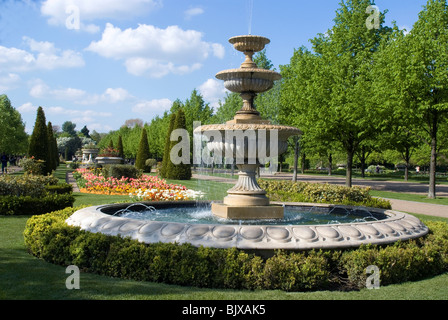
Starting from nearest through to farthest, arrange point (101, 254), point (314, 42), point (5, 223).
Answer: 1. point (101, 254)
2. point (5, 223)
3. point (314, 42)

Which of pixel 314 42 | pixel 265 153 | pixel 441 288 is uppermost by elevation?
pixel 314 42

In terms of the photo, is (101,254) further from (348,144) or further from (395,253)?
(348,144)

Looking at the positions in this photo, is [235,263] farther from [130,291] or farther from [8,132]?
[8,132]

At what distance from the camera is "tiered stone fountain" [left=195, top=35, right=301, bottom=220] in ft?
26.9

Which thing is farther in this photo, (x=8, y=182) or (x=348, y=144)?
(x=348, y=144)

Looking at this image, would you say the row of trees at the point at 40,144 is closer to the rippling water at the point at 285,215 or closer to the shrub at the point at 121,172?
the shrub at the point at 121,172

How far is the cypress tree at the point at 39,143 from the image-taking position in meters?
28.9

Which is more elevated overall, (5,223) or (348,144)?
(348,144)

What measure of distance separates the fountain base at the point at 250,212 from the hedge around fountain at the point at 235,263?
2.52 metres

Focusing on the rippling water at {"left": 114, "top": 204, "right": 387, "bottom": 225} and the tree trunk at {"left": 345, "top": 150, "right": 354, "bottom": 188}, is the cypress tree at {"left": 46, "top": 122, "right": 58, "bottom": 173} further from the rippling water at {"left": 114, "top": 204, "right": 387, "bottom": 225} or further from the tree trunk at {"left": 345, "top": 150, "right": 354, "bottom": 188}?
the rippling water at {"left": 114, "top": 204, "right": 387, "bottom": 225}

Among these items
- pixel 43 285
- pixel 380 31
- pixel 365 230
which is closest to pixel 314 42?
pixel 380 31

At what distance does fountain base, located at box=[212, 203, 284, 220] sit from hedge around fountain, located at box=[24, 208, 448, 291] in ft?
8.28

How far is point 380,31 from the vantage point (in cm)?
2848

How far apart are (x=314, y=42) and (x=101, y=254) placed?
28.1 meters
